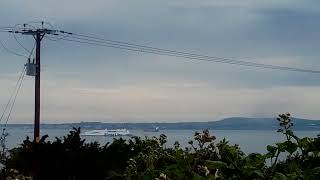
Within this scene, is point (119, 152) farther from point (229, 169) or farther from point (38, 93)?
point (38, 93)

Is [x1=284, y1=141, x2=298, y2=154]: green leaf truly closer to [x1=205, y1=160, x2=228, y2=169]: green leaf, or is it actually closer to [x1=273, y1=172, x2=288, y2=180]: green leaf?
[x1=273, y1=172, x2=288, y2=180]: green leaf

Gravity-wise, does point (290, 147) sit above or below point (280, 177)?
above

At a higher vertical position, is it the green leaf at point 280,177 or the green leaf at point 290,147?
the green leaf at point 290,147

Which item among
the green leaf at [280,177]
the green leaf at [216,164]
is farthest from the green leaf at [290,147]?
the green leaf at [216,164]

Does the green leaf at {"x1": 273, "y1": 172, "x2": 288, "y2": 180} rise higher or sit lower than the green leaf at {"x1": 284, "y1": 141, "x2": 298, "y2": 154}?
lower

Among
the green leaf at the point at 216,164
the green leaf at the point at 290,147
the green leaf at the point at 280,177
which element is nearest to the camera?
the green leaf at the point at 280,177

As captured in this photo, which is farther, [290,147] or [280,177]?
[290,147]

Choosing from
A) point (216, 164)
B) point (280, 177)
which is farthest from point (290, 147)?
point (216, 164)

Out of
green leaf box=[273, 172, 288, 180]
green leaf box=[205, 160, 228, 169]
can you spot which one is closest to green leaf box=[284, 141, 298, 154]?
green leaf box=[273, 172, 288, 180]

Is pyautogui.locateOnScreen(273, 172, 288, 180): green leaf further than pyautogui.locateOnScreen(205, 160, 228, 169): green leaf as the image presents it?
No

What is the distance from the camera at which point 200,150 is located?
344cm

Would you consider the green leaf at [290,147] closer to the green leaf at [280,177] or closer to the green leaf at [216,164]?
the green leaf at [280,177]

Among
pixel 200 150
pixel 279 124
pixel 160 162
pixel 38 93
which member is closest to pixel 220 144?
pixel 200 150

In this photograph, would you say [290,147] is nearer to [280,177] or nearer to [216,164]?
[280,177]
